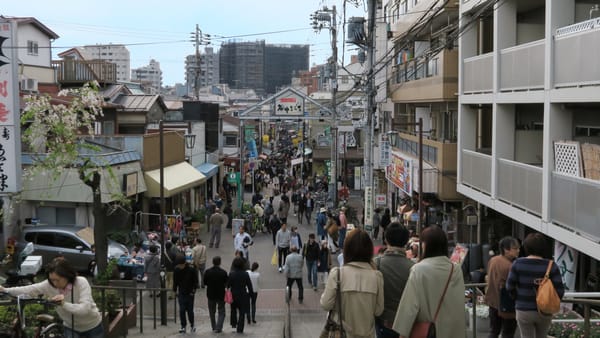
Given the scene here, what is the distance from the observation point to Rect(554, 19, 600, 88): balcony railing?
1090 cm

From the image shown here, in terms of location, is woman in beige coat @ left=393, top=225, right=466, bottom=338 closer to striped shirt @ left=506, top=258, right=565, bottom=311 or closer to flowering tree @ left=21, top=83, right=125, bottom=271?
striped shirt @ left=506, top=258, right=565, bottom=311

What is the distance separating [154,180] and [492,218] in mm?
12346

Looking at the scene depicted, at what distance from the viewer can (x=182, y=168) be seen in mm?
30594

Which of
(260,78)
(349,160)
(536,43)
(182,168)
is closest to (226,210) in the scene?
(182,168)

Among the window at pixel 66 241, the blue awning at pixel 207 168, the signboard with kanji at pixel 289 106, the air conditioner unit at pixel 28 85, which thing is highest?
the air conditioner unit at pixel 28 85

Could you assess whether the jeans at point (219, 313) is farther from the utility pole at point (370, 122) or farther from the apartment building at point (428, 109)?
the utility pole at point (370, 122)

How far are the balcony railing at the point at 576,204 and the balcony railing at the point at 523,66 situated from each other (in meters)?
2.10

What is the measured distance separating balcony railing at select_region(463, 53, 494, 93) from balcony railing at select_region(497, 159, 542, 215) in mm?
2211

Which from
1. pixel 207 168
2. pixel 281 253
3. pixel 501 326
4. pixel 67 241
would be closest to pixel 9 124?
pixel 67 241

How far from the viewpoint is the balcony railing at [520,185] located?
1360 centimetres

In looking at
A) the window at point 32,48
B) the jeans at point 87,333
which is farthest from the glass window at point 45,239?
the window at point 32,48

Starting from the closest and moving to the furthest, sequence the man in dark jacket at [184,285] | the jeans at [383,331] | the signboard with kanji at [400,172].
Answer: the jeans at [383,331] → the man in dark jacket at [184,285] → the signboard with kanji at [400,172]

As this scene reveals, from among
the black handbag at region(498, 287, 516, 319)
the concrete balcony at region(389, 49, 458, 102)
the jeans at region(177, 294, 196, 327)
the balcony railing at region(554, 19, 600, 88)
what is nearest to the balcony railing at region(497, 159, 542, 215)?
the balcony railing at region(554, 19, 600, 88)

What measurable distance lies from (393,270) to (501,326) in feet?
10.4
